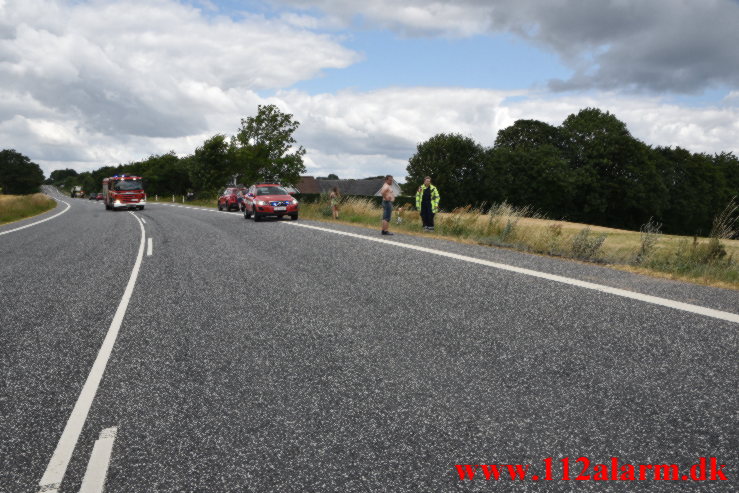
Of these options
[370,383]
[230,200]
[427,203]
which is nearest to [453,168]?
[230,200]

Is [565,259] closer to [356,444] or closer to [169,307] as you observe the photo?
[169,307]

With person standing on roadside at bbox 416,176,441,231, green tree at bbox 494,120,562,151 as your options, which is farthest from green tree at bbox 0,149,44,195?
person standing on roadside at bbox 416,176,441,231

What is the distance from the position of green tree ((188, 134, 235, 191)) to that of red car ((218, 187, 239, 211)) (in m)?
23.8

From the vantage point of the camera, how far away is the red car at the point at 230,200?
35031 mm

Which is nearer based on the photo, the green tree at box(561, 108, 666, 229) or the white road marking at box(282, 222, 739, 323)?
the white road marking at box(282, 222, 739, 323)

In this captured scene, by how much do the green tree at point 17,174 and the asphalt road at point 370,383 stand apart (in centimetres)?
17145

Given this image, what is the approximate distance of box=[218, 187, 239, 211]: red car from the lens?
35031mm

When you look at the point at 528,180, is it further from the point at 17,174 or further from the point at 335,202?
the point at 17,174

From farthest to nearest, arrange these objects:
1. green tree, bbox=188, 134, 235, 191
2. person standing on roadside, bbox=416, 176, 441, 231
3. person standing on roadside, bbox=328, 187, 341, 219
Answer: green tree, bbox=188, 134, 235, 191
person standing on roadside, bbox=328, 187, 341, 219
person standing on roadside, bbox=416, 176, 441, 231

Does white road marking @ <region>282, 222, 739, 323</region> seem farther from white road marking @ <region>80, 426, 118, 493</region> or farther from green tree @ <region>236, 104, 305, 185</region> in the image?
green tree @ <region>236, 104, 305, 185</region>

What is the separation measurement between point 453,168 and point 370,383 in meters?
59.1

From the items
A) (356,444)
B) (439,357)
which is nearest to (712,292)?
(439,357)

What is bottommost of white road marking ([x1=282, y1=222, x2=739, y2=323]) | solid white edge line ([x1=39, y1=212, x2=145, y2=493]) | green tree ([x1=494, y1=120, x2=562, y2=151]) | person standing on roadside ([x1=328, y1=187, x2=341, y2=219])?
solid white edge line ([x1=39, y1=212, x2=145, y2=493])

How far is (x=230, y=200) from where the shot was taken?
3519 cm
